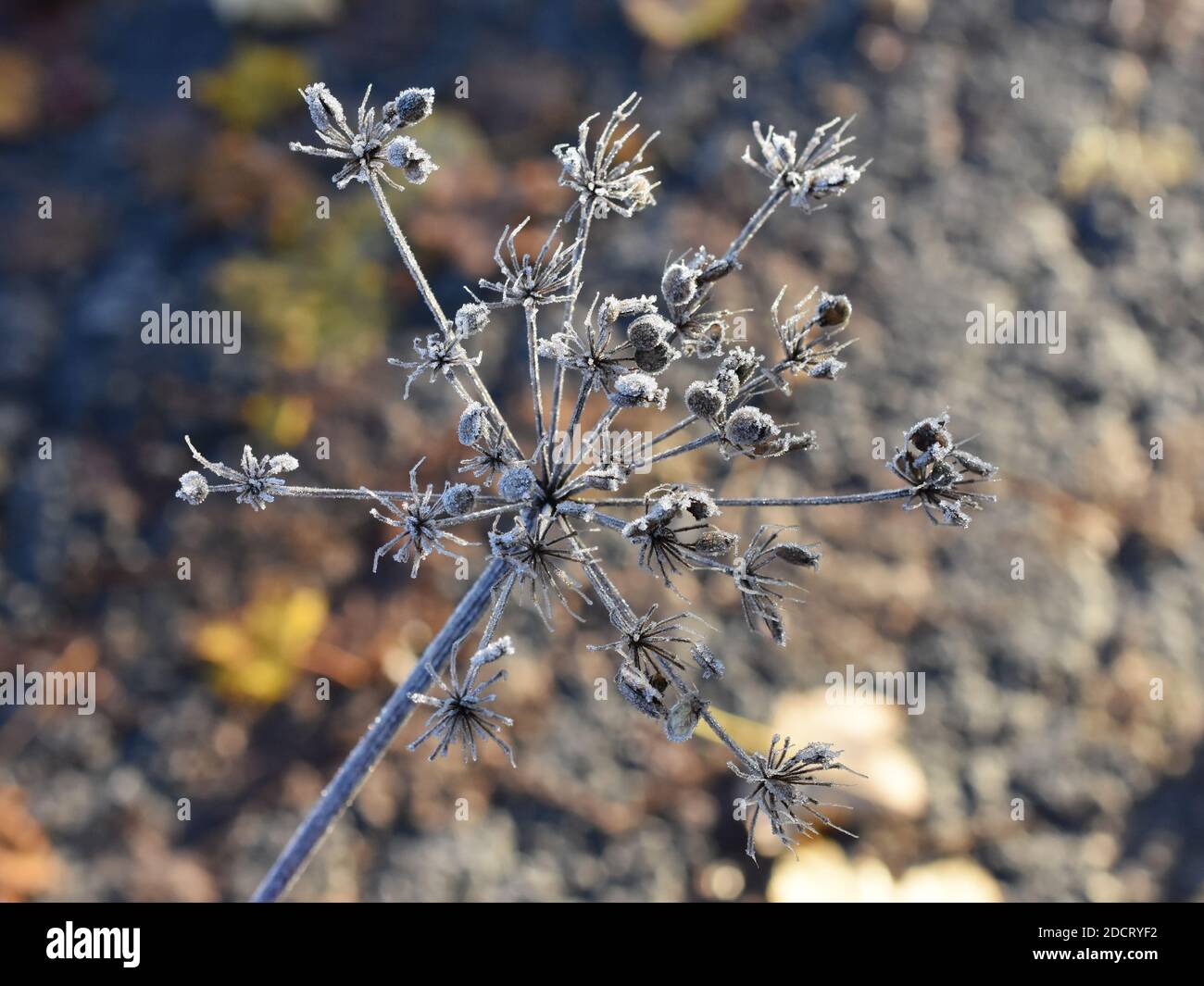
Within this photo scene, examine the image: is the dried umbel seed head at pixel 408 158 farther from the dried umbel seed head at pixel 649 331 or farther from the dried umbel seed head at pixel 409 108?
the dried umbel seed head at pixel 649 331

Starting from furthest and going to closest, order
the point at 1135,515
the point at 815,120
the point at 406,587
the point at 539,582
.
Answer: the point at 815,120 < the point at 1135,515 < the point at 406,587 < the point at 539,582

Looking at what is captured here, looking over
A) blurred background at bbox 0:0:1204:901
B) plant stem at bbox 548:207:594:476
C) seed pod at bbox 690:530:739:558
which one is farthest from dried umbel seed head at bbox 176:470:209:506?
blurred background at bbox 0:0:1204:901

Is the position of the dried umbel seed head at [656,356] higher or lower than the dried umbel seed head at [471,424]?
higher

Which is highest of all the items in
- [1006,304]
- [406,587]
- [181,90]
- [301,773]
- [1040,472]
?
[181,90]

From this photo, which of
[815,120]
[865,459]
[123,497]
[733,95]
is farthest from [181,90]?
[865,459]

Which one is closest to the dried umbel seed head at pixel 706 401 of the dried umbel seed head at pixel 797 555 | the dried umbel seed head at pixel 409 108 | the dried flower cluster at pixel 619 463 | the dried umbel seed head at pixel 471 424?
the dried flower cluster at pixel 619 463

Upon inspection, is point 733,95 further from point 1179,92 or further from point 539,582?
point 539,582
